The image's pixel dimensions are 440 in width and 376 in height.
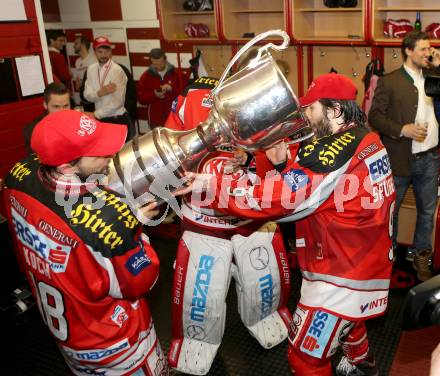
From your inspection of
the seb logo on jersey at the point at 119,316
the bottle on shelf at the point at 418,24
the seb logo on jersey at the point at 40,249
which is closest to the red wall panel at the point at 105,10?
the bottle on shelf at the point at 418,24

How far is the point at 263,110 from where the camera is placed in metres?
1.40

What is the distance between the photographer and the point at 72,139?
4.82ft

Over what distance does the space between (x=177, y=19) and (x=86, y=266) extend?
4275mm

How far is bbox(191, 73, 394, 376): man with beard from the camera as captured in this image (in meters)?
1.74

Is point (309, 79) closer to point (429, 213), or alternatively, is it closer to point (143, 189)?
point (429, 213)

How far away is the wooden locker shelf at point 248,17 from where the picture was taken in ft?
15.5

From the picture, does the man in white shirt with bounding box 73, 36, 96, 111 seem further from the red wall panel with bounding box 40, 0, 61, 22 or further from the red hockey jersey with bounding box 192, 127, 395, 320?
the red hockey jersey with bounding box 192, 127, 395, 320

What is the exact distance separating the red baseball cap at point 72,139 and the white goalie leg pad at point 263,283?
103 centimetres

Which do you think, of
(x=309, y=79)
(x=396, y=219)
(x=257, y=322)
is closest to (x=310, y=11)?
(x=309, y=79)

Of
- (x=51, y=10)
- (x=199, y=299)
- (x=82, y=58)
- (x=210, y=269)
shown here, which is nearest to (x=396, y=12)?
(x=210, y=269)

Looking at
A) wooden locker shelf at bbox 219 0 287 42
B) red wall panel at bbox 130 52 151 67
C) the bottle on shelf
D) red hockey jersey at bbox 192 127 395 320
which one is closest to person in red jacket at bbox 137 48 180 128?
wooden locker shelf at bbox 219 0 287 42

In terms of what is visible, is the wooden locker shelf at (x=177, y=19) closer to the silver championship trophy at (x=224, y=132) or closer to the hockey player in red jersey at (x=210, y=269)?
the hockey player in red jersey at (x=210, y=269)

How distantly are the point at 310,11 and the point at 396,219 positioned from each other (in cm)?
200

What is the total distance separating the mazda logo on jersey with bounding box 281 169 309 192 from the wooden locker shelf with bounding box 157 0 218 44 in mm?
3583
